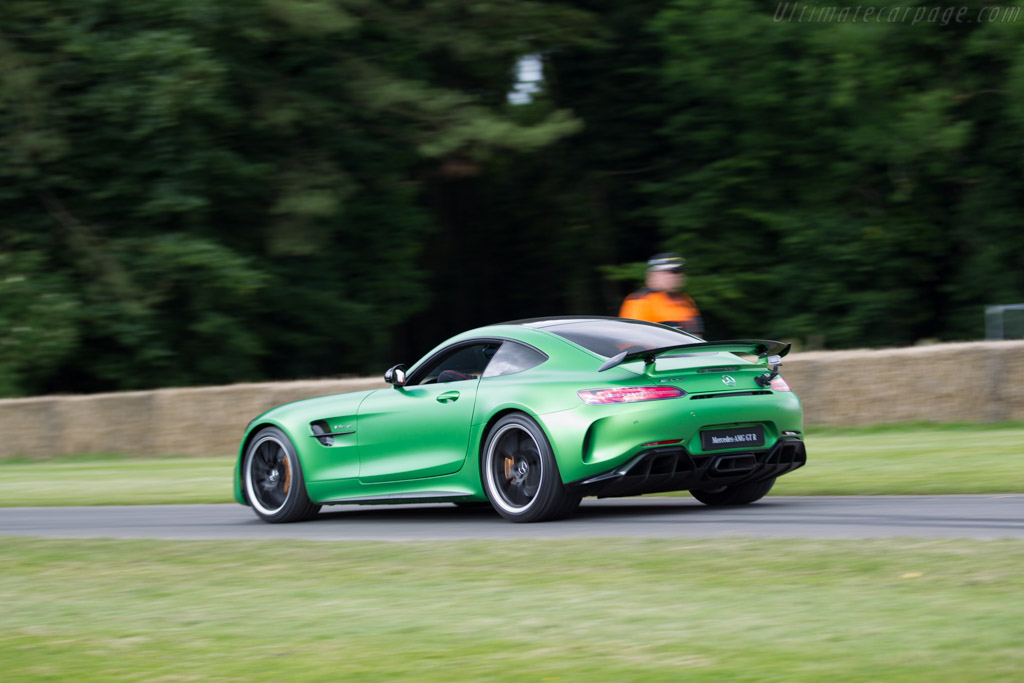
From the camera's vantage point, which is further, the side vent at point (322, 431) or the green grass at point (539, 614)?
the side vent at point (322, 431)

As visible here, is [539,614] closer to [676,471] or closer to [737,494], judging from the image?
[676,471]

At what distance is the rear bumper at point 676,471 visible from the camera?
814 centimetres

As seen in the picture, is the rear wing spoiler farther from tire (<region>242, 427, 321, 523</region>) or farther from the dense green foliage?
the dense green foliage

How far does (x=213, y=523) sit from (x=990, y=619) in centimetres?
650

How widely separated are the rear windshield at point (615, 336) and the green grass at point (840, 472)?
177cm

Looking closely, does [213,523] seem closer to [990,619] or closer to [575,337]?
[575,337]

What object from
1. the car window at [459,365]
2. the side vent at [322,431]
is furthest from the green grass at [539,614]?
the side vent at [322,431]

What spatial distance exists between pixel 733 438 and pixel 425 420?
202 cm

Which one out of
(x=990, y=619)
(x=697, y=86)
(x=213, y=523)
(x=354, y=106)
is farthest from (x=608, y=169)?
(x=990, y=619)

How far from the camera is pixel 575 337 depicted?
878 centimetres

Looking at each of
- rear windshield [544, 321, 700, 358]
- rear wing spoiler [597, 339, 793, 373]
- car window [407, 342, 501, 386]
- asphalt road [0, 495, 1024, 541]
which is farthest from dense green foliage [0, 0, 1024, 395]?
rear wing spoiler [597, 339, 793, 373]

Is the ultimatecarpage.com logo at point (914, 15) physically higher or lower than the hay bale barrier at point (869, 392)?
higher

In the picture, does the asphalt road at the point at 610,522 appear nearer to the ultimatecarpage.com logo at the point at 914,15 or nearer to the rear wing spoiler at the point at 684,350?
the rear wing spoiler at the point at 684,350

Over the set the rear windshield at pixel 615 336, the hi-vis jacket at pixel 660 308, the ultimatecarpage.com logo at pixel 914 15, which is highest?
the ultimatecarpage.com logo at pixel 914 15
